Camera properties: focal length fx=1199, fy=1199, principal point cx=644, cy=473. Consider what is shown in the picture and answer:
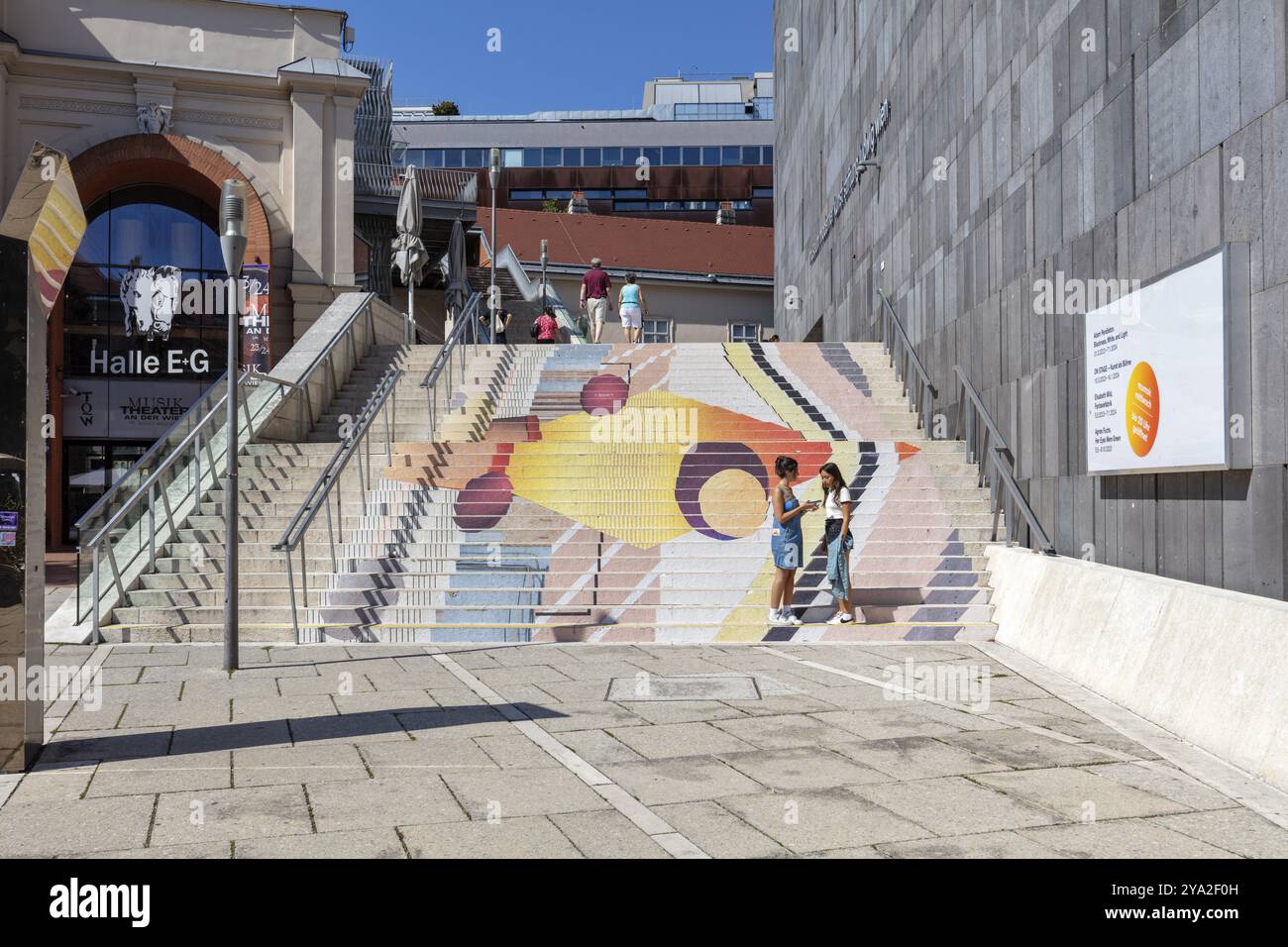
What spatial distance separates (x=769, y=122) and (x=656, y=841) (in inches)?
2271

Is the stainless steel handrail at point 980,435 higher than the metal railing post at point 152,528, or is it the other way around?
the stainless steel handrail at point 980,435

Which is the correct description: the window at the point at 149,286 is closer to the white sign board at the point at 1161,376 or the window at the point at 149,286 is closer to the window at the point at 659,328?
the window at the point at 659,328

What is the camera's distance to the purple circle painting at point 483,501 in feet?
41.5

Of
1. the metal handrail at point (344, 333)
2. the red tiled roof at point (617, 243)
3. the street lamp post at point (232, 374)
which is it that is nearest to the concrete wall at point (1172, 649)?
the street lamp post at point (232, 374)

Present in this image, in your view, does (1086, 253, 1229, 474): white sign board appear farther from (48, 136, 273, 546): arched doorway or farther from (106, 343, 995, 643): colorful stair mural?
(48, 136, 273, 546): arched doorway

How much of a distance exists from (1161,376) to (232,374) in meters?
7.04

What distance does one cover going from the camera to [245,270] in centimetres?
2461

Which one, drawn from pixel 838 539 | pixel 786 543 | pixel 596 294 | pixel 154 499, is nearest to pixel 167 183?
pixel 596 294

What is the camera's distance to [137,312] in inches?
989

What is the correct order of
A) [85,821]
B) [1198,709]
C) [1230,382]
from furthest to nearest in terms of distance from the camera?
[1230,382] → [1198,709] → [85,821]

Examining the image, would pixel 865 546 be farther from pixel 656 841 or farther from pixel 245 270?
pixel 245 270

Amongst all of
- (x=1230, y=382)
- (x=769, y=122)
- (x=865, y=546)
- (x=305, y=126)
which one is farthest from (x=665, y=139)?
(x=1230, y=382)

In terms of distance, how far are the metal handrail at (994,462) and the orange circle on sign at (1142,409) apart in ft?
6.53

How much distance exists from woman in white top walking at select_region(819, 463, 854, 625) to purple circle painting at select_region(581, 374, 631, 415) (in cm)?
672
